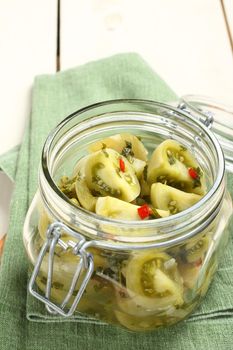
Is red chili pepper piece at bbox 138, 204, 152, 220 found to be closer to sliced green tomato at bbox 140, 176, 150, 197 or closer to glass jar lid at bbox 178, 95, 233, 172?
sliced green tomato at bbox 140, 176, 150, 197

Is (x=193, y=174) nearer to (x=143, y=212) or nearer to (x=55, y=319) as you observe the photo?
(x=143, y=212)

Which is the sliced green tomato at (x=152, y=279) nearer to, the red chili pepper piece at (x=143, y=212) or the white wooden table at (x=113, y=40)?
the red chili pepper piece at (x=143, y=212)

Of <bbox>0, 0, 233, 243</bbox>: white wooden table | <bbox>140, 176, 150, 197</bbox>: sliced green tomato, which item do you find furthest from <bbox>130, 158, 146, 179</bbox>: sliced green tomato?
<bbox>0, 0, 233, 243</bbox>: white wooden table

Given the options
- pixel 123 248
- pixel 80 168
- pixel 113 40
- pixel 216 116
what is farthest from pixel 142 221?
pixel 113 40

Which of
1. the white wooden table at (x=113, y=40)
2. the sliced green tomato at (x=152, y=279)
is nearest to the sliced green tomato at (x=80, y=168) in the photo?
the sliced green tomato at (x=152, y=279)

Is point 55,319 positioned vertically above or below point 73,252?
below

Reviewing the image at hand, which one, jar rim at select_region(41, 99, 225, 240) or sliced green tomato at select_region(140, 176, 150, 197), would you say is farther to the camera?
sliced green tomato at select_region(140, 176, 150, 197)

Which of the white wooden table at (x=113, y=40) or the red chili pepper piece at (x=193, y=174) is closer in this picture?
the red chili pepper piece at (x=193, y=174)
